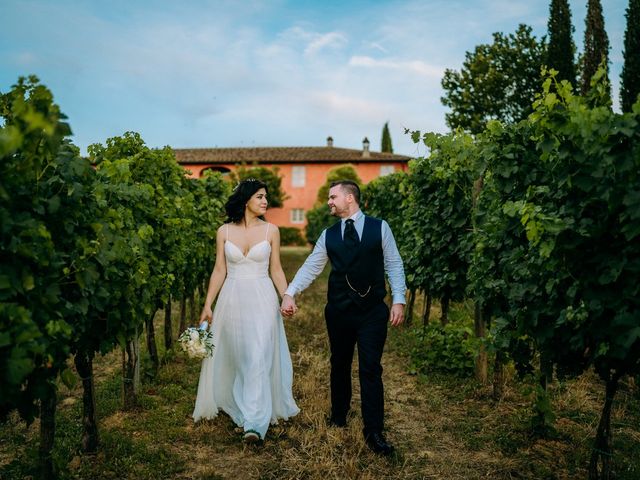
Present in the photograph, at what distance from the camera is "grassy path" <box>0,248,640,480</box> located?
161 inches

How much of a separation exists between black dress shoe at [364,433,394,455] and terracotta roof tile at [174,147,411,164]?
121 feet

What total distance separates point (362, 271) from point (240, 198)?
4.70 ft

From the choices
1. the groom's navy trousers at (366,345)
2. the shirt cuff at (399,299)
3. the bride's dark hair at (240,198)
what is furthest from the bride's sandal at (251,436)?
the bride's dark hair at (240,198)

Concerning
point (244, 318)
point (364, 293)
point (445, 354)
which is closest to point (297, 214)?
point (445, 354)

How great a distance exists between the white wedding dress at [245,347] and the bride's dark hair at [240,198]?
317 mm

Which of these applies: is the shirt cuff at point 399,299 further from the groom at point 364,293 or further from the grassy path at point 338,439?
the grassy path at point 338,439

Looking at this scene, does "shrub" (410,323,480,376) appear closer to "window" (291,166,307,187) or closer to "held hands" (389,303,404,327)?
"held hands" (389,303,404,327)

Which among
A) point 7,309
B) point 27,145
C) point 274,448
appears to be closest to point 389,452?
point 274,448

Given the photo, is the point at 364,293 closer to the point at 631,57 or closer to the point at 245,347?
the point at 245,347

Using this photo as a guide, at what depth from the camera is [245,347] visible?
5.00 metres

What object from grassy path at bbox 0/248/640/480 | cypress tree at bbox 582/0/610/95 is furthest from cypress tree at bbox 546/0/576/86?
grassy path at bbox 0/248/640/480

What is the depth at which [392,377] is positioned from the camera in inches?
270

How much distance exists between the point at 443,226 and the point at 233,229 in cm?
339

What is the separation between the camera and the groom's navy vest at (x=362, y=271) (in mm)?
4531
